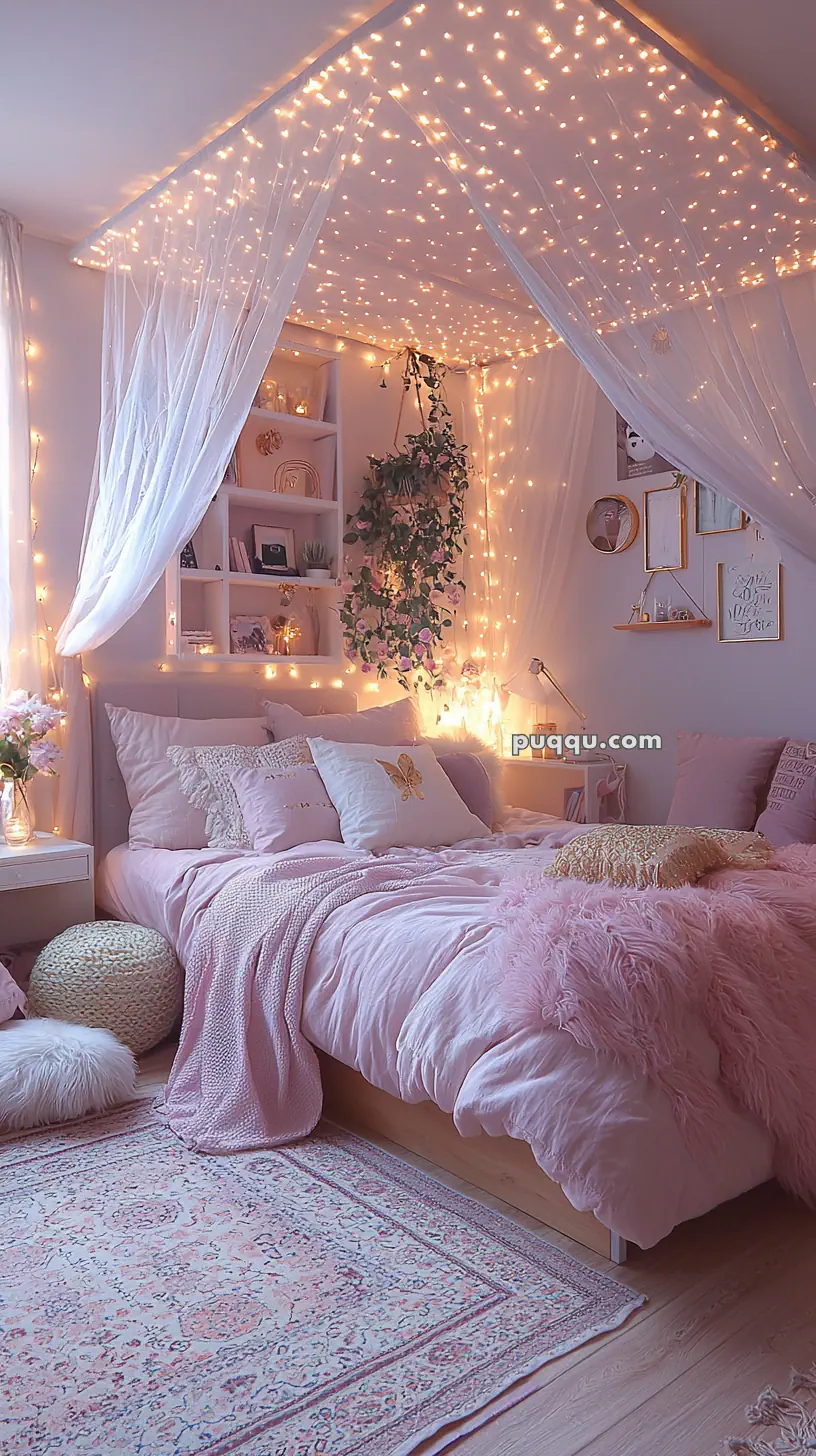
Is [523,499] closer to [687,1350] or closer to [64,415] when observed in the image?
[64,415]

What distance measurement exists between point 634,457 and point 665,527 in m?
0.35

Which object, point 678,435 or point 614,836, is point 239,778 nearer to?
point 614,836

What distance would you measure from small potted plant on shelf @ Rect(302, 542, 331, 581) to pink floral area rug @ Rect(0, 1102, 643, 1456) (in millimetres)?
2527

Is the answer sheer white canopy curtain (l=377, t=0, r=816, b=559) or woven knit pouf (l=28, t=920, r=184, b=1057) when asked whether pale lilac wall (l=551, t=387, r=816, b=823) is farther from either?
woven knit pouf (l=28, t=920, r=184, b=1057)

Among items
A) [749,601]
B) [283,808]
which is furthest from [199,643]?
[749,601]

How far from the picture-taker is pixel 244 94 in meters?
A: 2.84

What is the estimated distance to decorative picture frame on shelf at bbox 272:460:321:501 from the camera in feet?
→ 14.8

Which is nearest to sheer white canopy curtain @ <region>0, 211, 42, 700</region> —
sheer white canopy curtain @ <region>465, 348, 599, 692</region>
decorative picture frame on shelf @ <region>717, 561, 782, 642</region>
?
sheer white canopy curtain @ <region>465, 348, 599, 692</region>

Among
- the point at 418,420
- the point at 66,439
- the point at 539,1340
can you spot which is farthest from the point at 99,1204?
the point at 418,420

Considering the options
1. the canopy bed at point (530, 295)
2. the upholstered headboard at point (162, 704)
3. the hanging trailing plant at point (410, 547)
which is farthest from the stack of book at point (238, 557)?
the canopy bed at point (530, 295)

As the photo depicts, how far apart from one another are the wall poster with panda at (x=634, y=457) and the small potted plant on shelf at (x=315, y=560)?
1.33 meters

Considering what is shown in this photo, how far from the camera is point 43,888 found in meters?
3.62

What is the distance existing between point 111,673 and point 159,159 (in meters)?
1.73

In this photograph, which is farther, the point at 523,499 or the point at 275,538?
the point at 523,499
